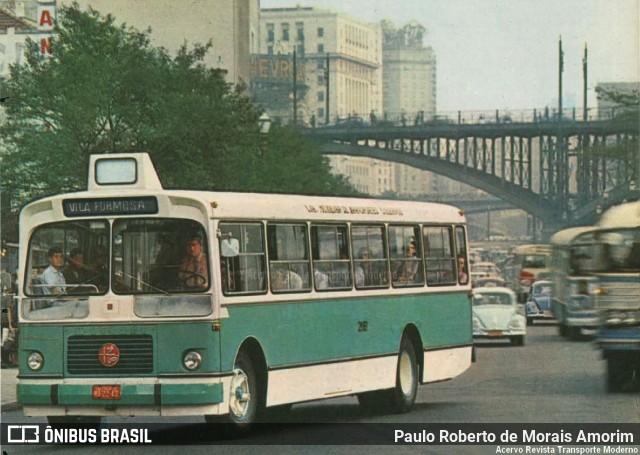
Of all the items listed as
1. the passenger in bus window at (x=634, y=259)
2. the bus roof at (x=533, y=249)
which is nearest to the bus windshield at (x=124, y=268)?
the passenger in bus window at (x=634, y=259)

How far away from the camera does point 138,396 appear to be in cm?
1380

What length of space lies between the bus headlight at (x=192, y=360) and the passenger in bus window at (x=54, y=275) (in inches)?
49.5

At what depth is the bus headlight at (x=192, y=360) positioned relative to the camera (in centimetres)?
1388

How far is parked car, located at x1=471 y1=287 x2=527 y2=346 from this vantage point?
3706 cm

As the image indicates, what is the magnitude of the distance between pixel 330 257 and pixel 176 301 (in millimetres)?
2473

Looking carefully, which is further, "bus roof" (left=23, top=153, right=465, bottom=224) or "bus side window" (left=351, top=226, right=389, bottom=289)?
"bus side window" (left=351, top=226, right=389, bottom=289)

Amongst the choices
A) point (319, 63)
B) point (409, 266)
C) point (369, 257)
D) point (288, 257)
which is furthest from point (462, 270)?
point (319, 63)

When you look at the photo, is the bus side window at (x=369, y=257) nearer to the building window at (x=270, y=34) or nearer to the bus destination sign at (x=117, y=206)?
the bus destination sign at (x=117, y=206)

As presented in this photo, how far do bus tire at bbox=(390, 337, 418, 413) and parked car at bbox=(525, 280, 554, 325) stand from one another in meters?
32.5

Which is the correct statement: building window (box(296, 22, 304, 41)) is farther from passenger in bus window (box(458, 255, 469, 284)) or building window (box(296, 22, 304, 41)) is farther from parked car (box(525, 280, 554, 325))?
passenger in bus window (box(458, 255, 469, 284))

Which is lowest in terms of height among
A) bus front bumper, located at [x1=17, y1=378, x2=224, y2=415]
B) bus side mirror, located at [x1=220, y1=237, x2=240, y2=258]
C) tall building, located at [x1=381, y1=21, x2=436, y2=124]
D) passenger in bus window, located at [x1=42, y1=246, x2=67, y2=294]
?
bus front bumper, located at [x1=17, y1=378, x2=224, y2=415]

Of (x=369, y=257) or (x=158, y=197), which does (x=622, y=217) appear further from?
(x=158, y=197)

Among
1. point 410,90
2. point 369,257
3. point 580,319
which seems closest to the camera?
point 369,257

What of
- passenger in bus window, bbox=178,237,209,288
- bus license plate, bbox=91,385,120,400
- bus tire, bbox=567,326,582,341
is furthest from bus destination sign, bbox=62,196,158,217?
A: bus tire, bbox=567,326,582,341
